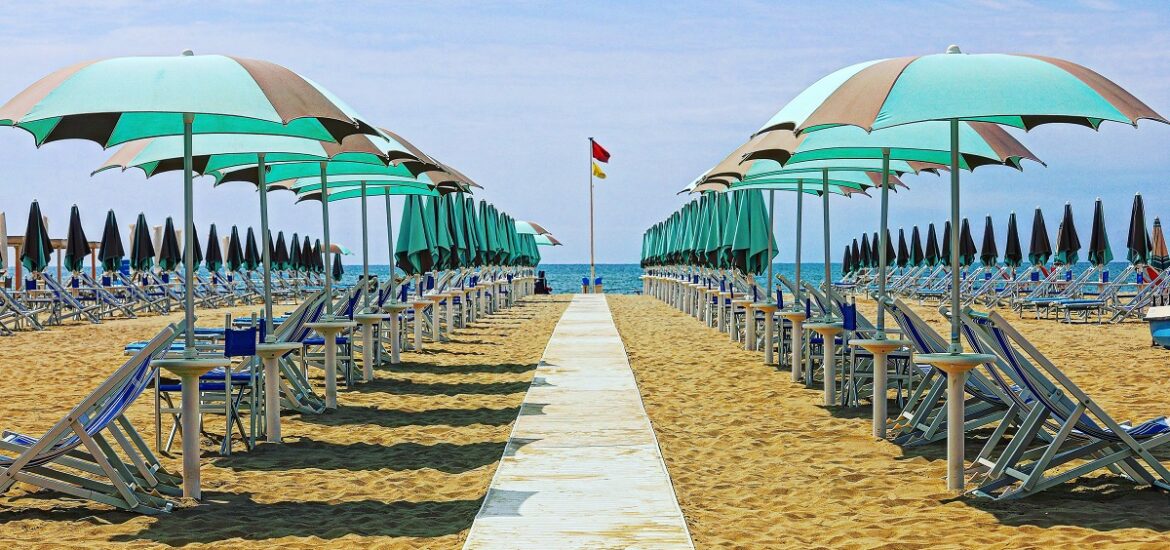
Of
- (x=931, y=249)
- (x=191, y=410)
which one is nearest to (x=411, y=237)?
(x=191, y=410)

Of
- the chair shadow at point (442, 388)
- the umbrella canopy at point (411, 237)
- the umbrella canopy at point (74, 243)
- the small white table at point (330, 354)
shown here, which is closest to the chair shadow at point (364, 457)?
the small white table at point (330, 354)

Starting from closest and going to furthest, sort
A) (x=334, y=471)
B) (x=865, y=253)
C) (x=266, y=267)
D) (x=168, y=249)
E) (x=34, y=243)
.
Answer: (x=334, y=471)
(x=266, y=267)
(x=34, y=243)
(x=168, y=249)
(x=865, y=253)

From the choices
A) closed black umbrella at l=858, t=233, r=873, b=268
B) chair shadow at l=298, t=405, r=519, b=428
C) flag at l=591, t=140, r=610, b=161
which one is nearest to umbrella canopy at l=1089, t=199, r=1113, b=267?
closed black umbrella at l=858, t=233, r=873, b=268

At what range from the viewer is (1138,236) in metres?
21.2

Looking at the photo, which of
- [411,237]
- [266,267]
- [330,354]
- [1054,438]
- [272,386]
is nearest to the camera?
[1054,438]

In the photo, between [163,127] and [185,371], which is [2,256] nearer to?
[163,127]

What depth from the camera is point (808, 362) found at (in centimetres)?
961

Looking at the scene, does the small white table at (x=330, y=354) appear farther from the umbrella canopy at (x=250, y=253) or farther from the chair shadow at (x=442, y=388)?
the umbrella canopy at (x=250, y=253)

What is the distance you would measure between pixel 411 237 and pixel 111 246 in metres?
10.5

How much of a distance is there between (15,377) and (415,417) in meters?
4.55

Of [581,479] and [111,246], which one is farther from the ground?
[111,246]

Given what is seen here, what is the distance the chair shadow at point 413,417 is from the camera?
26.1 feet

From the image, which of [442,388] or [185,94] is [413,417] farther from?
[185,94]

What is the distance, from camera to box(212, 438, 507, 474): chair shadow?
638 centimetres
